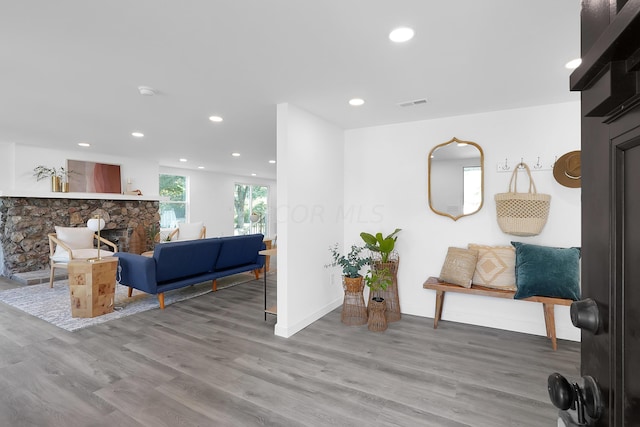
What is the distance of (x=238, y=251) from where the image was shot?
517 cm

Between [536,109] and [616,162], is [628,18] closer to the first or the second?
[616,162]

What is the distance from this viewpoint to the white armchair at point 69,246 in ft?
16.4

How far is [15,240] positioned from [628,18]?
24.8 ft

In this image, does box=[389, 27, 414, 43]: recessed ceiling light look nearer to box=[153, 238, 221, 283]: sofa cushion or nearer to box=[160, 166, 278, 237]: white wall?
box=[153, 238, 221, 283]: sofa cushion

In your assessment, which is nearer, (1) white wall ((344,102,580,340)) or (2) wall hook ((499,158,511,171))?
(1) white wall ((344,102,580,340))

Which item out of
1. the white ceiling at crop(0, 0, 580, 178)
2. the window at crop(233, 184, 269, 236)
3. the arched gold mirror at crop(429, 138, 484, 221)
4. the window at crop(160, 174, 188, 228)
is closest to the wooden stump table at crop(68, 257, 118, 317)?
the white ceiling at crop(0, 0, 580, 178)

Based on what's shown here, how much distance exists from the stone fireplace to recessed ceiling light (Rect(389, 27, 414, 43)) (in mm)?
6345

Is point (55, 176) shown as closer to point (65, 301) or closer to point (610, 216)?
→ point (65, 301)

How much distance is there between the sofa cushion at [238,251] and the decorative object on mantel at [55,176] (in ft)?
11.2

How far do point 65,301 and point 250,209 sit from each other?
7.05 metres

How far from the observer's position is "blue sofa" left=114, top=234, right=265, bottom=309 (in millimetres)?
4031

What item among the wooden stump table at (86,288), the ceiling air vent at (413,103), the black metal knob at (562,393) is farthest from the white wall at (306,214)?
the black metal knob at (562,393)

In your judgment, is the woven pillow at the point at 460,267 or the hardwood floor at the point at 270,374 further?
the woven pillow at the point at 460,267

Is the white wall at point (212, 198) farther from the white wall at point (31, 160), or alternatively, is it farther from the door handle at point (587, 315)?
the door handle at point (587, 315)
